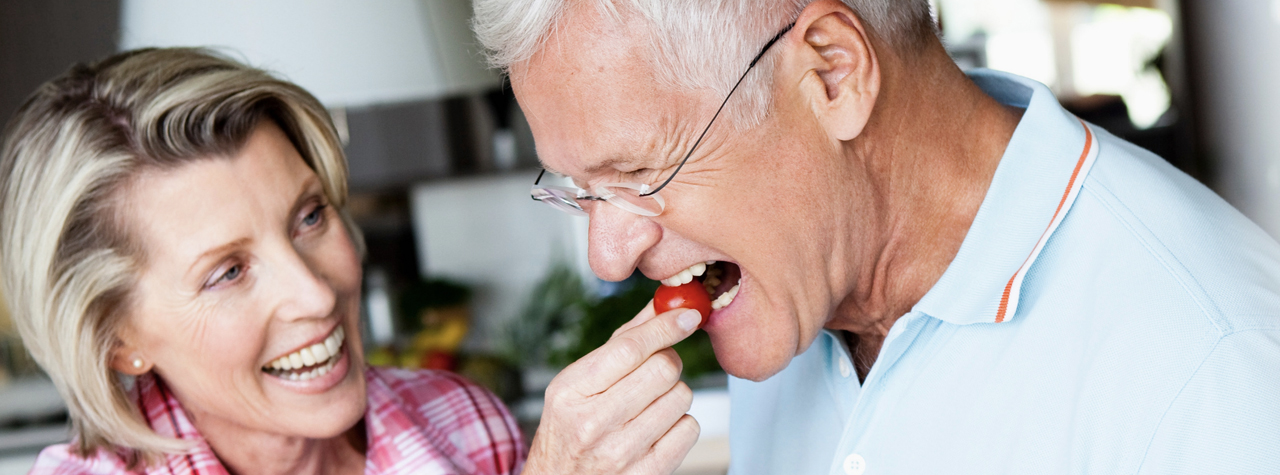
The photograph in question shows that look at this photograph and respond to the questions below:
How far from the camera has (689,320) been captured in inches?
48.6

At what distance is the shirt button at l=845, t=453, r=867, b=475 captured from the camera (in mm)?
1162

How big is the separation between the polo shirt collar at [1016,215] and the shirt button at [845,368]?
0.73 ft

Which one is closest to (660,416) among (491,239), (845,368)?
(845,368)

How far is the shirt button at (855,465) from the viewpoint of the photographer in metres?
1.16

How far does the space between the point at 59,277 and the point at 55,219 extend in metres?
0.10

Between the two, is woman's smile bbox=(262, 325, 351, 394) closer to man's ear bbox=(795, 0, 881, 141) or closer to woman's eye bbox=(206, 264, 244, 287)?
woman's eye bbox=(206, 264, 244, 287)

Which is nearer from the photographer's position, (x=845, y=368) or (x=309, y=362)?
(x=845, y=368)

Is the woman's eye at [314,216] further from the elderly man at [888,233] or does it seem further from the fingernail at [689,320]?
the fingernail at [689,320]

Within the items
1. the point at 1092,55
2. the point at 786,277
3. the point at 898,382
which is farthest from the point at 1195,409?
the point at 1092,55

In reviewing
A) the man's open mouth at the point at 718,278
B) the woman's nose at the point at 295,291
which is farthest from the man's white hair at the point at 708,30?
the woman's nose at the point at 295,291

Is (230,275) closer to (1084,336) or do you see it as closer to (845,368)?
(845,368)

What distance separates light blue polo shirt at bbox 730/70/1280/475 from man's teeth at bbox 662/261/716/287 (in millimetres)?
259

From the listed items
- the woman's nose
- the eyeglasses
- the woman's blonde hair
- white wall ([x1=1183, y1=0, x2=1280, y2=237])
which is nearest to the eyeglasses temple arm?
the eyeglasses

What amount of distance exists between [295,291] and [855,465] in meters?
0.91
